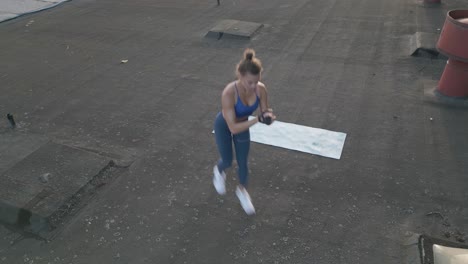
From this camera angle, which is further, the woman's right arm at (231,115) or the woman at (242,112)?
the woman's right arm at (231,115)

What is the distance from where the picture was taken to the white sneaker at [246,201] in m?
4.21

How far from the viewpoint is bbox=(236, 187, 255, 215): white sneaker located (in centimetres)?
421

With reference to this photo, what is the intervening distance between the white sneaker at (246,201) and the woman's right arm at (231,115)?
0.93 m

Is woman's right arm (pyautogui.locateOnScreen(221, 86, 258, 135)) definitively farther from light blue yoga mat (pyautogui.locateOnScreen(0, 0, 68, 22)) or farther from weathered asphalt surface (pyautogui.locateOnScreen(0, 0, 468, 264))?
light blue yoga mat (pyautogui.locateOnScreen(0, 0, 68, 22))

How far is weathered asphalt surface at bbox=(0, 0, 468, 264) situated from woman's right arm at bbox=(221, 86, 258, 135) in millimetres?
1176

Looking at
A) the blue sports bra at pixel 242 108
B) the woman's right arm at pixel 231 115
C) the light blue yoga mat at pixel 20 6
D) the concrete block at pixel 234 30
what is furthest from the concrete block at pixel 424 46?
the light blue yoga mat at pixel 20 6

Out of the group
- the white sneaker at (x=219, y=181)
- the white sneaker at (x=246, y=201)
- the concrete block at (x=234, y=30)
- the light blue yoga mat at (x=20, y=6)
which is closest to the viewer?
the white sneaker at (x=246, y=201)

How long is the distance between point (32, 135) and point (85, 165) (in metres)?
1.36

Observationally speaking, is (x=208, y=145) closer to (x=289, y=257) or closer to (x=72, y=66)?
(x=289, y=257)

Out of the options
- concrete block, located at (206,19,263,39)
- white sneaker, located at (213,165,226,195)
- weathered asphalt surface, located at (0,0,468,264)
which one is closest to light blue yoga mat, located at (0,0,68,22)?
weathered asphalt surface, located at (0,0,468,264)

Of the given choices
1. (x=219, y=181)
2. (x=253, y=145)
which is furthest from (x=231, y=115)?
(x=253, y=145)

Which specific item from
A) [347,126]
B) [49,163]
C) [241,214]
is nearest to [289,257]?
[241,214]

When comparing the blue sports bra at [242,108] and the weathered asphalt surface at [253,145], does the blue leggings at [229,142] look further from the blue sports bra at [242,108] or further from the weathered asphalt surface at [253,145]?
the weathered asphalt surface at [253,145]

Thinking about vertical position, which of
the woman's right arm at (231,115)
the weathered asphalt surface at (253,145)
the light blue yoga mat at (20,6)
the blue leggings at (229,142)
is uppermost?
the woman's right arm at (231,115)
